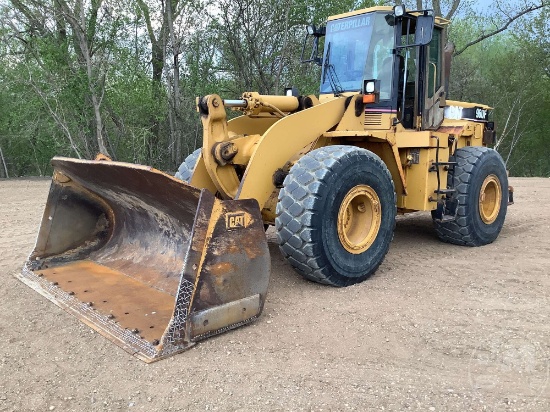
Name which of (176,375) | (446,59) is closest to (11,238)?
(176,375)

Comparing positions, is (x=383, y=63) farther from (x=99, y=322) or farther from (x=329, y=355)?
(x=99, y=322)

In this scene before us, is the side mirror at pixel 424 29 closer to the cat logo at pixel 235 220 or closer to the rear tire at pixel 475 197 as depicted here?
the rear tire at pixel 475 197

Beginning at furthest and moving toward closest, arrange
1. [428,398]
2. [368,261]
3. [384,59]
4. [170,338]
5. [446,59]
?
1. [446,59]
2. [384,59]
3. [368,261]
4. [170,338]
5. [428,398]

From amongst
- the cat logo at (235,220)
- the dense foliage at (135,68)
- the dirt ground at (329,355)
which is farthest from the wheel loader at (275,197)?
the dense foliage at (135,68)

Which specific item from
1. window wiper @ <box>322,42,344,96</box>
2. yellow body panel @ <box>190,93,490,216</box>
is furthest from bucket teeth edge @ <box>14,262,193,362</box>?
window wiper @ <box>322,42,344,96</box>

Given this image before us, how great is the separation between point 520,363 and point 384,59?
10.7 feet

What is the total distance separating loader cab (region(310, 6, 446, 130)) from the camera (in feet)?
16.5

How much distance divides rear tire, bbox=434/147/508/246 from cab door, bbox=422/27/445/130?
484 mm

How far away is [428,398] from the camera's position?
254 centimetres

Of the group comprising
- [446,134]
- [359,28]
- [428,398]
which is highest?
[359,28]

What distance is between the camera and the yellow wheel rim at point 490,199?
19.0 feet

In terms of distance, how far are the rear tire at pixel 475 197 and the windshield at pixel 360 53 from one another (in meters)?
1.29

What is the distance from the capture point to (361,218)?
14.6 ft

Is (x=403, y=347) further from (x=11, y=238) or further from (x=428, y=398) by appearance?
(x=11, y=238)
